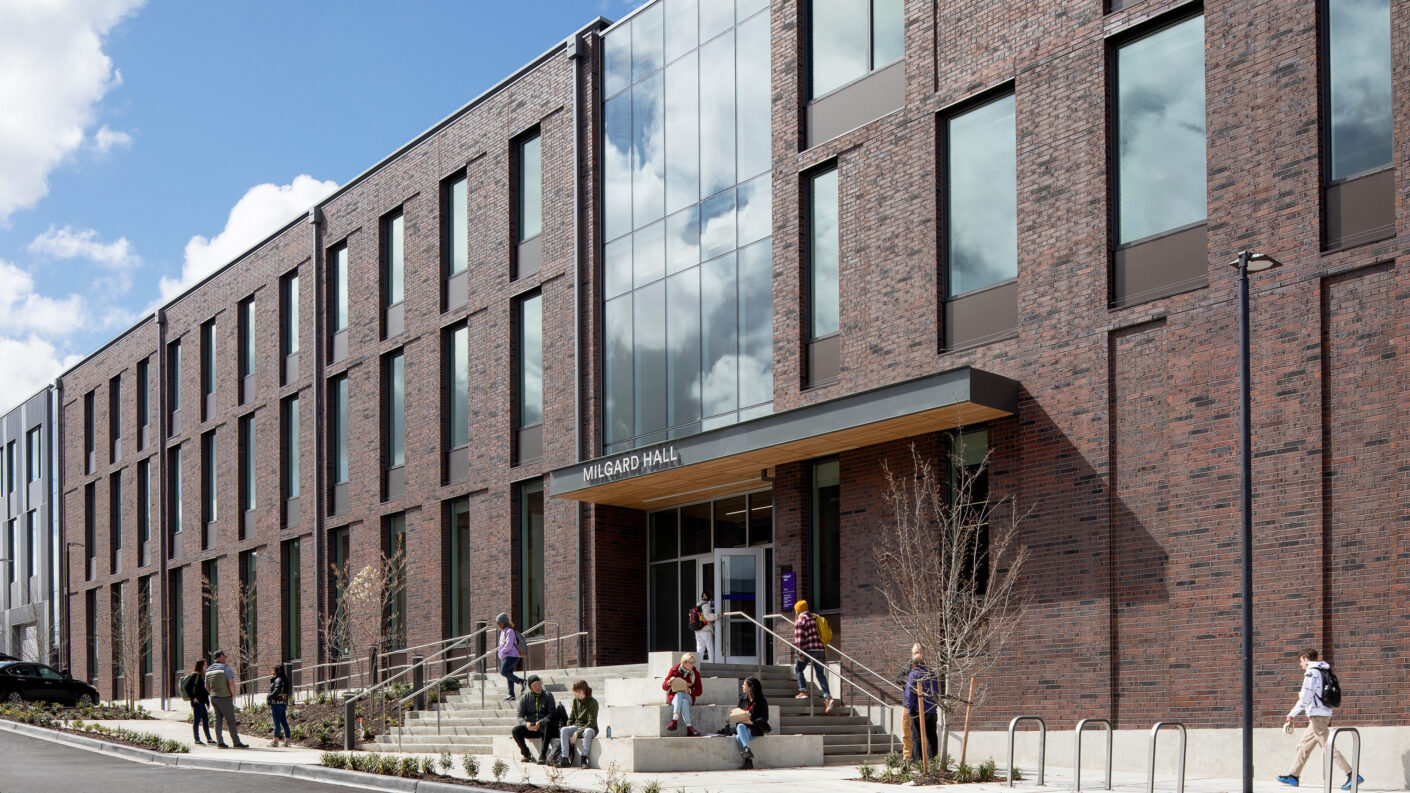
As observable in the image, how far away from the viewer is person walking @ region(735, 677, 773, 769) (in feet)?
66.0

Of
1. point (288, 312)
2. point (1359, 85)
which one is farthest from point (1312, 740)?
point (288, 312)

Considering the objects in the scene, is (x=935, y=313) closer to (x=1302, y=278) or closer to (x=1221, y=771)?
(x=1302, y=278)

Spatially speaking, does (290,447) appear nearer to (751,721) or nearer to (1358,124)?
(751,721)

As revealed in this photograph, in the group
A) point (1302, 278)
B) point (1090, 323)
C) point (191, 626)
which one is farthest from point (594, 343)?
point (191, 626)

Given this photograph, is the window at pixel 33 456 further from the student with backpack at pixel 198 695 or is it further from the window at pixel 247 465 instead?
the student with backpack at pixel 198 695

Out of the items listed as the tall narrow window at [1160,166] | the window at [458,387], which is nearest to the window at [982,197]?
the tall narrow window at [1160,166]

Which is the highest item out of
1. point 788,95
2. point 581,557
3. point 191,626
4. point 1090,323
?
point 788,95

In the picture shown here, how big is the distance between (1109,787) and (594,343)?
16298 mm

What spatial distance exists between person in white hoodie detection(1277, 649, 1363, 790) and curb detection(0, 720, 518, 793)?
29.9 feet

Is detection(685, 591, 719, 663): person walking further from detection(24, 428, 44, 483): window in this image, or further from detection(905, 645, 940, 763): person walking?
detection(24, 428, 44, 483): window

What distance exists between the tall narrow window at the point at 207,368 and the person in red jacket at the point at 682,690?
30048 mm

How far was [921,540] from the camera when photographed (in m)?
22.0

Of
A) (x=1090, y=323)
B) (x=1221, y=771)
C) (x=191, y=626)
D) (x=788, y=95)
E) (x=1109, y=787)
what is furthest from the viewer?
(x=191, y=626)

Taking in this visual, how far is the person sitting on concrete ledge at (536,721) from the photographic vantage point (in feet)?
67.0
